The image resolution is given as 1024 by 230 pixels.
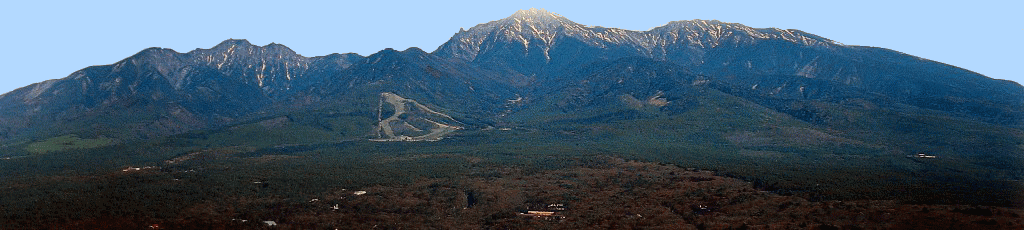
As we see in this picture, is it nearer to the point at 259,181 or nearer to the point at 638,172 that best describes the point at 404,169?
the point at 259,181

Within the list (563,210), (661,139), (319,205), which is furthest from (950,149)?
(319,205)

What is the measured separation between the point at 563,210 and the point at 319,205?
129 feet

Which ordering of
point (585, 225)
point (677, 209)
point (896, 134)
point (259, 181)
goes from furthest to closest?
point (896, 134) → point (259, 181) → point (677, 209) → point (585, 225)

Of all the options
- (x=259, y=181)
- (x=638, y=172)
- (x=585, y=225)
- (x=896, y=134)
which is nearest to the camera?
(x=585, y=225)

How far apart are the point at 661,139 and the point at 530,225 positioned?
371 feet

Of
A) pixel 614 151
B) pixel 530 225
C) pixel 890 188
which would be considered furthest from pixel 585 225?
pixel 614 151

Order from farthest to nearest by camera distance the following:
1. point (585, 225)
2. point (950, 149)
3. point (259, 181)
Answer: point (950, 149) → point (259, 181) → point (585, 225)

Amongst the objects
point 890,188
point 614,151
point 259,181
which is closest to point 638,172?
point 614,151

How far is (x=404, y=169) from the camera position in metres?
144

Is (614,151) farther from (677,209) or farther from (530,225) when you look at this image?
(530,225)

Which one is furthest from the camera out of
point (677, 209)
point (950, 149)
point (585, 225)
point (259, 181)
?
point (950, 149)

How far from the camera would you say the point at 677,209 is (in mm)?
101875

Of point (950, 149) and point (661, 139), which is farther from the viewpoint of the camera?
point (661, 139)

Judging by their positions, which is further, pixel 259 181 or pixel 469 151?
pixel 469 151
